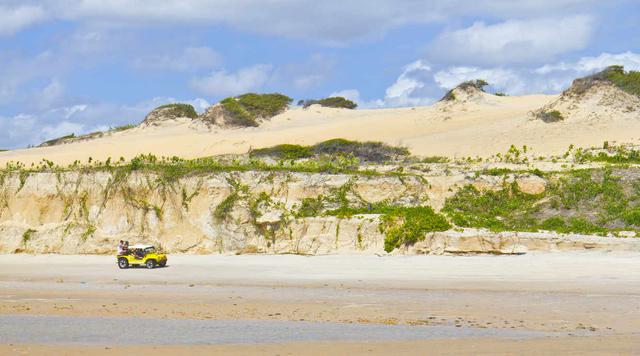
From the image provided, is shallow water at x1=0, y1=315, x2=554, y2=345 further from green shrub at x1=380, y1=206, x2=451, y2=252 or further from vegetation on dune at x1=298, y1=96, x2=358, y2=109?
vegetation on dune at x1=298, y1=96, x2=358, y2=109

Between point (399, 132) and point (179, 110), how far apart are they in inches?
896

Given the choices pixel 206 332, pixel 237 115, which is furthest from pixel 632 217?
pixel 237 115

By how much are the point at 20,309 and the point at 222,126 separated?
45.4m

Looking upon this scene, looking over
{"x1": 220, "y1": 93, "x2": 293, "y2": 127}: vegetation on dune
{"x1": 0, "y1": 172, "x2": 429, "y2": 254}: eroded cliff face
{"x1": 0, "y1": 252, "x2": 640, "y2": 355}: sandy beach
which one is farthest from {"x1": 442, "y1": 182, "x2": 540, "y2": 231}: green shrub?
{"x1": 220, "y1": 93, "x2": 293, "y2": 127}: vegetation on dune

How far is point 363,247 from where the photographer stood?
2966cm

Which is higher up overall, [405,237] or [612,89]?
[612,89]

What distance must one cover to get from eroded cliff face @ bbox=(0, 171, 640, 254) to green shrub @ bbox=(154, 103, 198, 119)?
113 ft

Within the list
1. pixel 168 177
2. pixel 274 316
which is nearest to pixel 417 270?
pixel 274 316

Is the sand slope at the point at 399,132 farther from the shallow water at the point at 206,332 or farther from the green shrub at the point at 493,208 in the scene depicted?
the shallow water at the point at 206,332

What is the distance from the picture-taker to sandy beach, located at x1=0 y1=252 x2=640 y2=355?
13.6 m

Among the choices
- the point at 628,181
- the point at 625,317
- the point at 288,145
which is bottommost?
the point at 625,317

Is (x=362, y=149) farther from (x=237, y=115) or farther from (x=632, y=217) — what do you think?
(x=632, y=217)

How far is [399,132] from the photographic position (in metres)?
56.2

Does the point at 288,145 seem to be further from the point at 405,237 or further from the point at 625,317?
the point at 625,317
